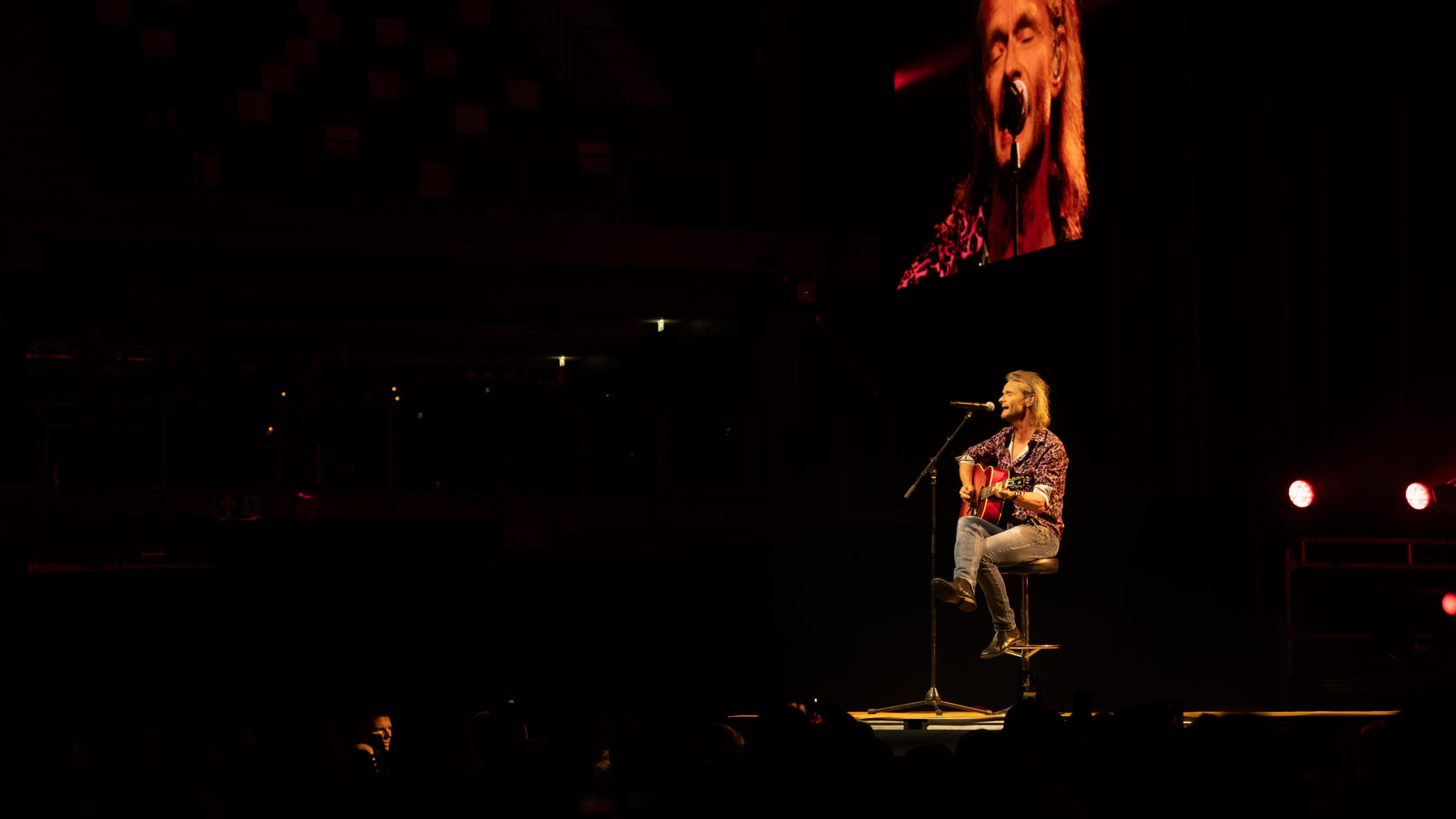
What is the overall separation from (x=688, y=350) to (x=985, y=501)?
8.85 meters

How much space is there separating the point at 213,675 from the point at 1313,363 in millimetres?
7399

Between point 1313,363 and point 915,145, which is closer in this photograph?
point 1313,363

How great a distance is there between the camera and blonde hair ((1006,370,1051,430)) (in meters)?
5.78

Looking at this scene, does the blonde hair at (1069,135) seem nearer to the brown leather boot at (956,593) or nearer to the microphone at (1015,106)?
the microphone at (1015,106)

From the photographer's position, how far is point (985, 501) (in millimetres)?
5711

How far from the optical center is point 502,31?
14.3m

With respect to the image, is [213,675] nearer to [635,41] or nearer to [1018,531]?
[1018,531]

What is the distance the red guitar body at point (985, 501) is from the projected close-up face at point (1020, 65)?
6.83ft

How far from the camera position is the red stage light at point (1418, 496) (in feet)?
16.0

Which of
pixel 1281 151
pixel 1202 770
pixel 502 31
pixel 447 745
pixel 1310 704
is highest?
pixel 502 31

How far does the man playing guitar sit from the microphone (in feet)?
6.45

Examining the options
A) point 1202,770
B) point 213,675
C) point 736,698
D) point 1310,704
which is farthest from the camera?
point 213,675

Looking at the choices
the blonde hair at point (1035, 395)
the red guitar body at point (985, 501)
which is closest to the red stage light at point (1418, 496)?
the blonde hair at point (1035, 395)

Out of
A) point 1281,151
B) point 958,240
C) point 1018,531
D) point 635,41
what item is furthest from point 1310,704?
point 635,41
